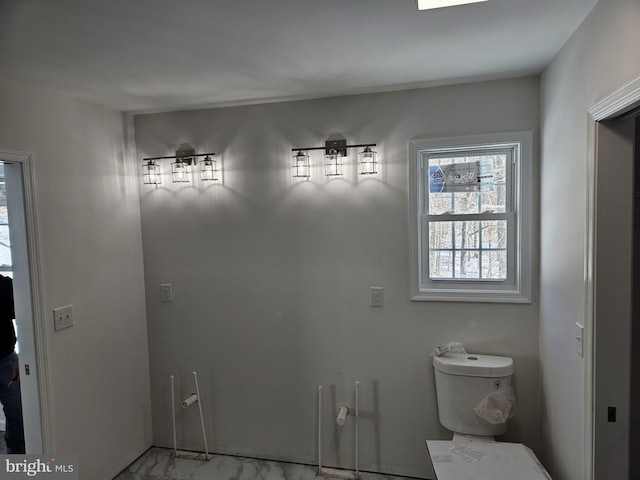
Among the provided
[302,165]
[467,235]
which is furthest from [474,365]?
[302,165]

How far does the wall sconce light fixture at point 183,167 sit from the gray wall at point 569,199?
1.97m

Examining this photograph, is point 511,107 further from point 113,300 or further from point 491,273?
point 113,300

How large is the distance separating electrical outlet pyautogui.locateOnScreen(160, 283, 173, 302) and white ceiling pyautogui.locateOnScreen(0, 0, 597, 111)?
1257 millimetres

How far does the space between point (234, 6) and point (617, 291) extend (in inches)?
68.2

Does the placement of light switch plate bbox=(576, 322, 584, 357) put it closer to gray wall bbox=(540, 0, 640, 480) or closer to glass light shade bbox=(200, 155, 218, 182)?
gray wall bbox=(540, 0, 640, 480)

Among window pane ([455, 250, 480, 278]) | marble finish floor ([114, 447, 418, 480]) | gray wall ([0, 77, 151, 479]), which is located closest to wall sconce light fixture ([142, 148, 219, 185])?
gray wall ([0, 77, 151, 479])

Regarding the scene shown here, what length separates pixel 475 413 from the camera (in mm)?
2041

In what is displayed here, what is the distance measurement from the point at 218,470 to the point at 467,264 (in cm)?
208

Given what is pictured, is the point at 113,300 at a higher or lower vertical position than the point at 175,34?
lower

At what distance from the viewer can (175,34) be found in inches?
59.4

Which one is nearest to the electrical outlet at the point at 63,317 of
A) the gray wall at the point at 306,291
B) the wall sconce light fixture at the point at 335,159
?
the gray wall at the point at 306,291

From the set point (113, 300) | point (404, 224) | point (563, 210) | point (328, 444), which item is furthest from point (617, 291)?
point (113, 300)

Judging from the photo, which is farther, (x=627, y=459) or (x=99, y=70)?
(x=99, y=70)

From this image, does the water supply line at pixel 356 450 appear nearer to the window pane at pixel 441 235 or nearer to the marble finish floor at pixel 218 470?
the marble finish floor at pixel 218 470
